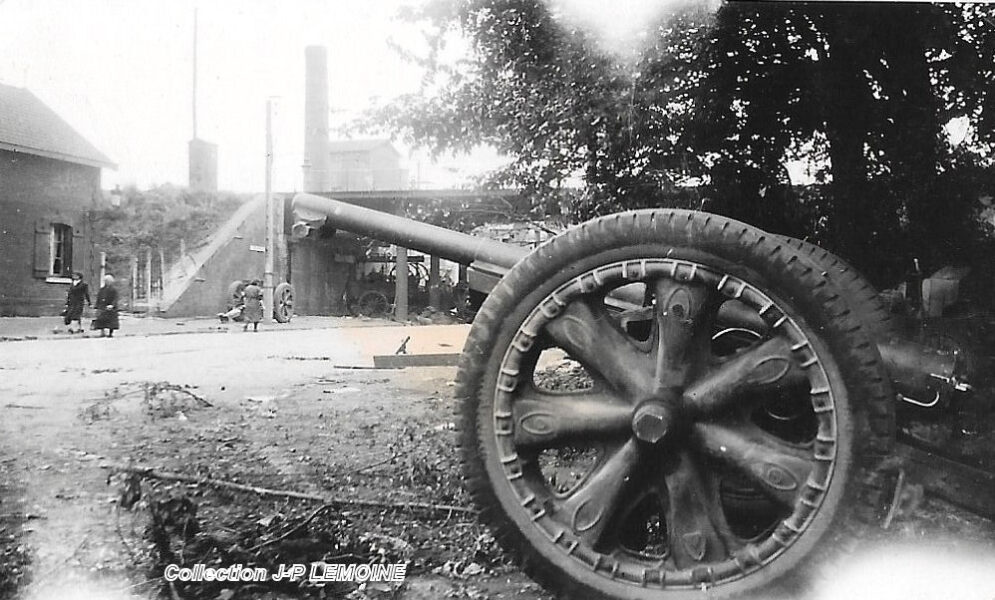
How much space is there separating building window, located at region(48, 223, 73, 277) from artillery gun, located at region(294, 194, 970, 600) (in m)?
1.35

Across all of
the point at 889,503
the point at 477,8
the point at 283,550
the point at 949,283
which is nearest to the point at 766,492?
the point at 889,503

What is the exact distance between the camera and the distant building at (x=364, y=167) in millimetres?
2324

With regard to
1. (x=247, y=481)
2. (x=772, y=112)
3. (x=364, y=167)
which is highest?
(x=772, y=112)

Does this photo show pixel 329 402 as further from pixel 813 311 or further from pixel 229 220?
pixel 813 311

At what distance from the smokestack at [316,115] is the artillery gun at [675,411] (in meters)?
0.97

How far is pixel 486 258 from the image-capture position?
220cm

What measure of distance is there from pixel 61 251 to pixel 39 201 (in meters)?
0.18

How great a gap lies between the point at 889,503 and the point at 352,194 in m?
1.70

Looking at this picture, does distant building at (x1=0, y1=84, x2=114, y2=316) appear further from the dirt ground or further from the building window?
the dirt ground

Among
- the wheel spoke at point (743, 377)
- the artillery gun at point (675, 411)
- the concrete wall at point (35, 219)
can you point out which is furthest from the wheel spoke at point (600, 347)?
the concrete wall at point (35, 219)

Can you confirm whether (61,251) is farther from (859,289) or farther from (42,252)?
(859,289)

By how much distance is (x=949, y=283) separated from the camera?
2.20m

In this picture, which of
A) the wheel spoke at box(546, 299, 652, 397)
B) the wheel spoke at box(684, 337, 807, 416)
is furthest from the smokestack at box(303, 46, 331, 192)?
the wheel spoke at box(684, 337, 807, 416)

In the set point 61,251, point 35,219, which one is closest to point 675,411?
point 61,251
